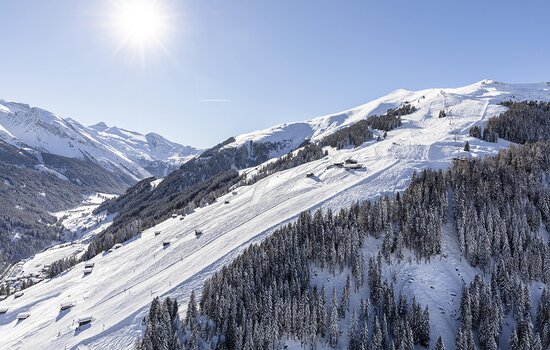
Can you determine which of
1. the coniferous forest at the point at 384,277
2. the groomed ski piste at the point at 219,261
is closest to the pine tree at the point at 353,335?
the coniferous forest at the point at 384,277

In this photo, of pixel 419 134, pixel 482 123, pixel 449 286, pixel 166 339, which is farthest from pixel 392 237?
pixel 482 123

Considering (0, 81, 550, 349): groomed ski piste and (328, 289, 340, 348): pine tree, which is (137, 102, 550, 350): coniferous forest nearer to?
(328, 289, 340, 348): pine tree

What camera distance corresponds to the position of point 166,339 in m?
63.5

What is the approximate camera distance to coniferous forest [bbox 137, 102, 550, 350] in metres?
64.6

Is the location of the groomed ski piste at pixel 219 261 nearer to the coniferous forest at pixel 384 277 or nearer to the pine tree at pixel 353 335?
the coniferous forest at pixel 384 277

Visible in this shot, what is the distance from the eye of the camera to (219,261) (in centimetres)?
9100

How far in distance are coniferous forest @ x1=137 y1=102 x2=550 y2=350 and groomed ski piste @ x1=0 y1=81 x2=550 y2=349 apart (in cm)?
393

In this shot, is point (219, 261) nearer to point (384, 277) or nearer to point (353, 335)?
point (353, 335)

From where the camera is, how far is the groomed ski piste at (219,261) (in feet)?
241

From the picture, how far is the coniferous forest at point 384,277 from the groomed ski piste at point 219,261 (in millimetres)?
3934

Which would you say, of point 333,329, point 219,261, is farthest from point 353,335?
point 219,261

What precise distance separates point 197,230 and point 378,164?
7254 centimetres

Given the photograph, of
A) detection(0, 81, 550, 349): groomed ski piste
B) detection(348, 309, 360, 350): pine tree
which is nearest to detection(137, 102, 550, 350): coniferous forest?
detection(348, 309, 360, 350): pine tree

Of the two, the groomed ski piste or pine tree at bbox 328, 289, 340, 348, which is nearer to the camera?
pine tree at bbox 328, 289, 340, 348
